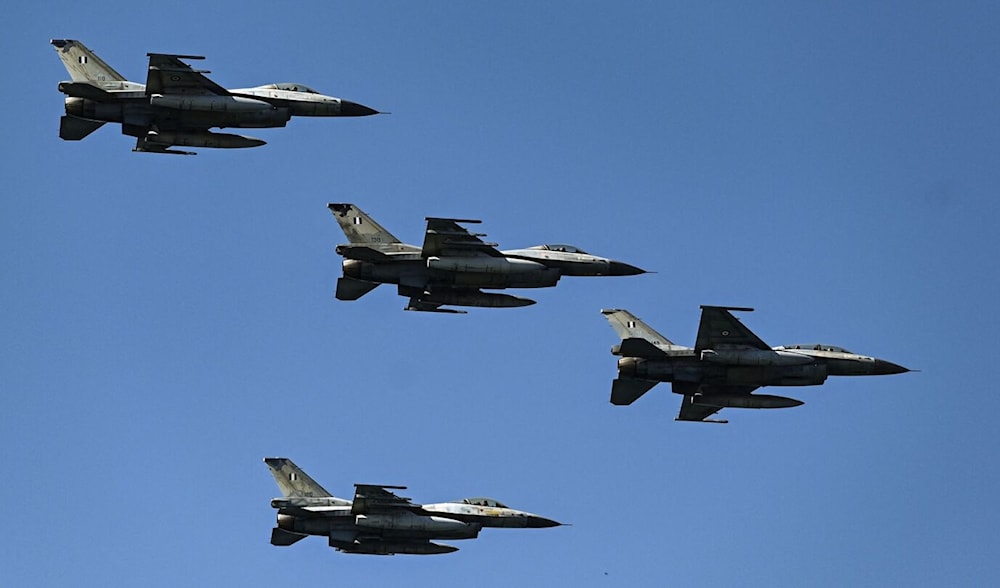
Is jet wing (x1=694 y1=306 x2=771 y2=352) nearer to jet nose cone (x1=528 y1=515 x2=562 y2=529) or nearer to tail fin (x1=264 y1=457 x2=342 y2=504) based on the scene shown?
jet nose cone (x1=528 y1=515 x2=562 y2=529)

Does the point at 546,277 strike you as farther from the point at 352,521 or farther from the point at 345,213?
the point at 352,521

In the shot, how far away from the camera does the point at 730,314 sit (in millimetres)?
A: 67062

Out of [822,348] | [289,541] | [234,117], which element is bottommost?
[289,541]

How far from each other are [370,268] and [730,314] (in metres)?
14.9

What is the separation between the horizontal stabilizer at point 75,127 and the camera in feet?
219

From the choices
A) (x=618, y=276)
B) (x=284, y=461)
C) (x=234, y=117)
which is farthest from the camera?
(x=284, y=461)

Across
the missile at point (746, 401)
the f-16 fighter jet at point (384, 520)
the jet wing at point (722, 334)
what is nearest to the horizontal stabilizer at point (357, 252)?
the f-16 fighter jet at point (384, 520)

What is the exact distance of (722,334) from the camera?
67.4 metres

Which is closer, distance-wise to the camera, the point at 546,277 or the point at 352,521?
the point at 546,277

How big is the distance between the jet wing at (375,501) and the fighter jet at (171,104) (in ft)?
51.3

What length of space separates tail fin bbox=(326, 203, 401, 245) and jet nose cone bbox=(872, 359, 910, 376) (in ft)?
68.7

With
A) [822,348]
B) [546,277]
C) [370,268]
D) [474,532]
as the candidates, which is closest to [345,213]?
[370,268]

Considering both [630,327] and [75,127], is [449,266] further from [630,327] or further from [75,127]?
[75,127]

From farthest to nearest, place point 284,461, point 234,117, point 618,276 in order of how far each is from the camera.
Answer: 1. point 284,461
2. point 618,276
3. point 234,117
